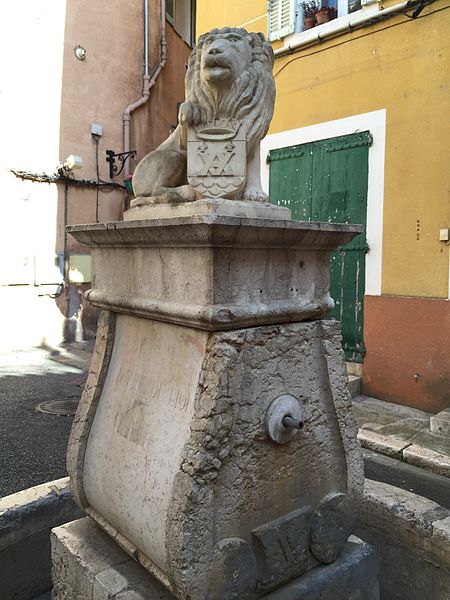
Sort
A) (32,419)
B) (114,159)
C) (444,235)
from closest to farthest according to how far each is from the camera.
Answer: (444,235)
(32,419)
(114,159)

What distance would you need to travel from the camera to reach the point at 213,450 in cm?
143

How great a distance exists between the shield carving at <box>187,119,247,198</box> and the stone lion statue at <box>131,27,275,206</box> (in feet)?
0.07

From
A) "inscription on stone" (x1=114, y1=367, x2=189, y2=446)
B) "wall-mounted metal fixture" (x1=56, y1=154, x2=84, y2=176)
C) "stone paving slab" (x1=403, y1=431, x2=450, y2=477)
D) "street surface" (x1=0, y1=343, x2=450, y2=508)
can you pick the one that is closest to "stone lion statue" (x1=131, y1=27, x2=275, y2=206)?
"inscription on stone" (x1=114, y1=367, x2=189, y2=446)

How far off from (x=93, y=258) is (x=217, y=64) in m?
0.88

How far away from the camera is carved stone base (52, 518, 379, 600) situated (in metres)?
1.58

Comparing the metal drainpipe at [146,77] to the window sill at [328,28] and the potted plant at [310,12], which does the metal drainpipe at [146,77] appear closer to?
the window sill at [328,28]

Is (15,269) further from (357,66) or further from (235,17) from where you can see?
(357,66)

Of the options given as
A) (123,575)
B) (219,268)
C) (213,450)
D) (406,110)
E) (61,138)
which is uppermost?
(61,138)

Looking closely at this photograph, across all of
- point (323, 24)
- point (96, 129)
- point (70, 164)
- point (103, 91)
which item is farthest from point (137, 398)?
point (103, 91)

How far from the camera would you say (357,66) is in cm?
506

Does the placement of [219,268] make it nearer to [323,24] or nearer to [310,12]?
[323,24]

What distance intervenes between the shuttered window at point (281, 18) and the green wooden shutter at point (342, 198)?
1302 millimetres

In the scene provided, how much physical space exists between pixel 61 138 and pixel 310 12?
4.84 metres

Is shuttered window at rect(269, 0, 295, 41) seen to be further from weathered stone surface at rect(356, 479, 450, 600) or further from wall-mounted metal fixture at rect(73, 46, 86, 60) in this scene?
weathered stone surface at rect(356, 479, 450, 600)
